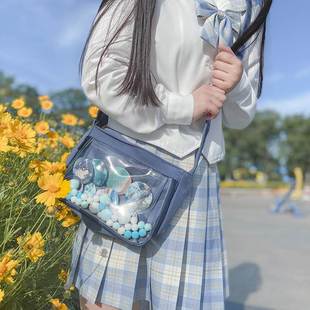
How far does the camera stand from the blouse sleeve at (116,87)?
122 centimetres

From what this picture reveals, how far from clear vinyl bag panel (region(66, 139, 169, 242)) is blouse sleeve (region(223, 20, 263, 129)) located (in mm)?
335

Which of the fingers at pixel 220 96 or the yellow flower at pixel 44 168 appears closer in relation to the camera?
the fingers at pixel 220 96

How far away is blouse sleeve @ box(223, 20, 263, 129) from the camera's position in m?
1.38

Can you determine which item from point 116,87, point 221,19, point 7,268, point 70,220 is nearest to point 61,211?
point 70,220

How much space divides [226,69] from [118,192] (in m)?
0.42

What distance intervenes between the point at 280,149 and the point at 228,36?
44.6 metres

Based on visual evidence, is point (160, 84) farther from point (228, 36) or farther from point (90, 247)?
point (90, 247)

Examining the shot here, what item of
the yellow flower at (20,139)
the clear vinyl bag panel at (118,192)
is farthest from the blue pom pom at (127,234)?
the yellow flower at (20,139)

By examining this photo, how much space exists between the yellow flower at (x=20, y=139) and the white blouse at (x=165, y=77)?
0.40 metres

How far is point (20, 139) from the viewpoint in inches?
62.7

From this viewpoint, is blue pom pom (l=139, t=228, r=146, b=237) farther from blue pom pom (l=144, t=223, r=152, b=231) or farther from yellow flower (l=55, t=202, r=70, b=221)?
yellow flower (l=55, t=202, r=70, b=221)

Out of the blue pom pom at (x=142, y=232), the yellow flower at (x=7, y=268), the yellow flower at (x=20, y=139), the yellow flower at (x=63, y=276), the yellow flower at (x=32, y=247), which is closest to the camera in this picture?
the blue pom pom at (x=142, y=232)

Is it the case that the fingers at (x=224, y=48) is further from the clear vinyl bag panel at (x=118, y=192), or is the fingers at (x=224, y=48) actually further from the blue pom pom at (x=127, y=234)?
the blue pom pom at (x=127, y=234)

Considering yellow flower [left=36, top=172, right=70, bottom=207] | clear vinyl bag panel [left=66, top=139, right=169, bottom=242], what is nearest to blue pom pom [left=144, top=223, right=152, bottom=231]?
clear vinyl bag panel [left=66, top=139, right=169, bottom=242]
